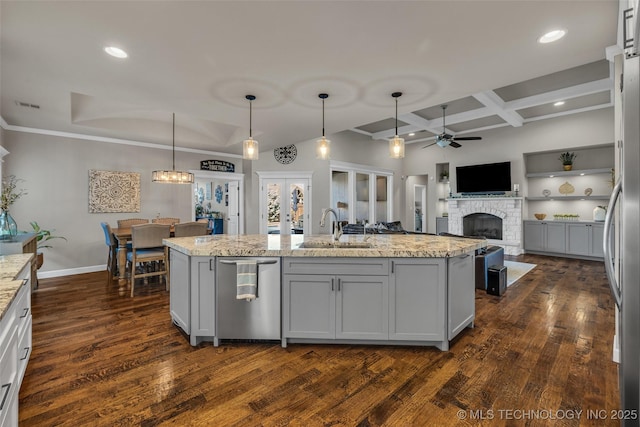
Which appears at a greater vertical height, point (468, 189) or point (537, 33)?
point (537, 33)

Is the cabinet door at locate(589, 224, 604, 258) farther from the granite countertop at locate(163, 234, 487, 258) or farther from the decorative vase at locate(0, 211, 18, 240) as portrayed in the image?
the decorative vase at locate(0, 211, 18, 240)

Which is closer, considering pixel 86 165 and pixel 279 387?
pixel 279 387

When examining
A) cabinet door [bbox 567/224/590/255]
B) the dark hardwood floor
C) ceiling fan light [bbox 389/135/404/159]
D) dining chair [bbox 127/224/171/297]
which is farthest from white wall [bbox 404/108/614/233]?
dining chair [bbox 127/224/171/297]

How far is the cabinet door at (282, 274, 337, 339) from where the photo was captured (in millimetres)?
2486

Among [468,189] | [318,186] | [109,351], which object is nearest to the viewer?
[109,351]

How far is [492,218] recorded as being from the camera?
25.5 ft

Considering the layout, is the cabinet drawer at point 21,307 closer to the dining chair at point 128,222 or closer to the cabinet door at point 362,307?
the cabinet door at point 362,307

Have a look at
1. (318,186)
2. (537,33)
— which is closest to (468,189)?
(318,186)

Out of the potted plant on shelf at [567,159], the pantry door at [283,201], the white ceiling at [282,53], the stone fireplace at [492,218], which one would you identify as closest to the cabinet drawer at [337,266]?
the white ceiling at [282,53]

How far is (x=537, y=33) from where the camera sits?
7.51ft

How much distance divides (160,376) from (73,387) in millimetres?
528

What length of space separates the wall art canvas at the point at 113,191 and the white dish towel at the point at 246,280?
4.53m

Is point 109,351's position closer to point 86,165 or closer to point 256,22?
point 256,22

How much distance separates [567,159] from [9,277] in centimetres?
921
